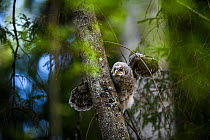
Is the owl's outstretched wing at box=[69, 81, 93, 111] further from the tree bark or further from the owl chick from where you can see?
the tree bark

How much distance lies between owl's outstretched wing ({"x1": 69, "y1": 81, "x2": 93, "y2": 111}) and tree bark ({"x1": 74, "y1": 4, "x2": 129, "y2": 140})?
230mm

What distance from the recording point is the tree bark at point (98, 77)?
909 mm

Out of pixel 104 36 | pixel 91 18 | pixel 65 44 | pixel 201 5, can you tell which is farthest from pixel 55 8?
pixel 201 5

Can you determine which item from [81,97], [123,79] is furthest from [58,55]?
[123,79]

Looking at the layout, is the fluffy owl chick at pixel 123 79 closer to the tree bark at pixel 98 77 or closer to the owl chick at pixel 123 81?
the owl chick at pixel 123 81

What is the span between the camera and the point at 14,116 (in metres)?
1.62

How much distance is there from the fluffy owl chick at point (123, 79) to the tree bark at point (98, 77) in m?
0.14

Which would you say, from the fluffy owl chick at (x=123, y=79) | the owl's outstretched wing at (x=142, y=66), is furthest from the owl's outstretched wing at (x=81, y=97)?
the owl's outstretched wing at (x=142, y=66)

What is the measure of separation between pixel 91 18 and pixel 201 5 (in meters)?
1.01

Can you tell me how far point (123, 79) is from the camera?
3.81 feet

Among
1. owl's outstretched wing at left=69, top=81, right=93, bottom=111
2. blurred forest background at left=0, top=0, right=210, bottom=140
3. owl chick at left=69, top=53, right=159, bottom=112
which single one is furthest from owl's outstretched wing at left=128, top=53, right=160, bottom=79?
owl's outstretched wing at left=69, top=81, right=93, bottom=111

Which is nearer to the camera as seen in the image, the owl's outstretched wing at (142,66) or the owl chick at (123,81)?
the owl chick at (123,81)

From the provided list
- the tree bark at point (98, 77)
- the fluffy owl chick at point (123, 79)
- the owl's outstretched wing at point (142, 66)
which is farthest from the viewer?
the owl's outstretched wing at point (142, 66)

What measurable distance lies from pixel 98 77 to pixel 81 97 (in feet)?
1.02
